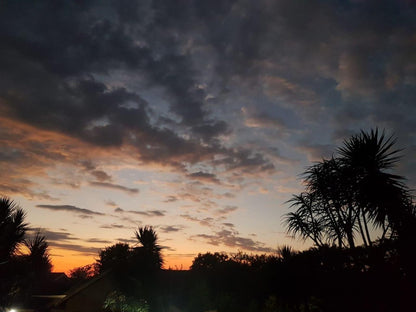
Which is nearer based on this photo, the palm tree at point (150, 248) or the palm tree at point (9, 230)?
the palm tree at point (9, 230)

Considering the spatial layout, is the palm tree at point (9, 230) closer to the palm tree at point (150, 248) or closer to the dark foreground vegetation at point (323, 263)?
the dark foreground vegetation at point (323, 263)

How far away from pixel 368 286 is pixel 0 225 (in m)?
15.4

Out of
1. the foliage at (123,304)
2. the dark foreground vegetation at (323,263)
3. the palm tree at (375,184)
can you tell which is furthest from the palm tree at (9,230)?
the palm tree at (375,184)

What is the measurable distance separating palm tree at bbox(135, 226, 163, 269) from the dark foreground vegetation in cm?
8

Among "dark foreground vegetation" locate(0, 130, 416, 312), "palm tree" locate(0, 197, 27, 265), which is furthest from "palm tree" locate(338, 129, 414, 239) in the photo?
"palm tree" locate(0, 197, 27, 265)

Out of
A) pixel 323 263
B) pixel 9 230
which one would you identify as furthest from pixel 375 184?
pixel 9 230

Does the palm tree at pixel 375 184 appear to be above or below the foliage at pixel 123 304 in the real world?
above

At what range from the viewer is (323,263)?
1426cm

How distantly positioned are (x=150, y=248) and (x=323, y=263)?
14320mm

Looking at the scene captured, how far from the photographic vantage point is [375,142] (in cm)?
1085

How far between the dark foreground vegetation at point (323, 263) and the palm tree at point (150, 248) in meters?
0.08

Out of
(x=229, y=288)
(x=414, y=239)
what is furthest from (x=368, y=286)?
(x=229, y=288)

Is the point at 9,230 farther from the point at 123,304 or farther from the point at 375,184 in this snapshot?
the point at 375,184

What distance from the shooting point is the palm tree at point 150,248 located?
73.3 ft
